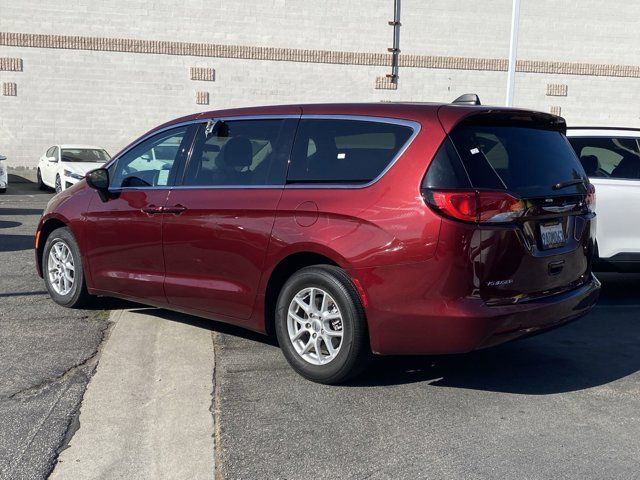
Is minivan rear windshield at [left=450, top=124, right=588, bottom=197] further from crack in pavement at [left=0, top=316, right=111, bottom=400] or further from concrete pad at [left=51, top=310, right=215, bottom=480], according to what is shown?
crack in pavement at [left=0, top=316, right=111, bottom=400]

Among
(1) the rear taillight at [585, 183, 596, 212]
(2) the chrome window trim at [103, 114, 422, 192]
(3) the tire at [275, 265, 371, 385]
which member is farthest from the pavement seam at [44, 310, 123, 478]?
(1) the rear taillight at [585, 183, 596, 212]

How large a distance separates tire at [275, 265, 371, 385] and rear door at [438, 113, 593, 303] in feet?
2.75

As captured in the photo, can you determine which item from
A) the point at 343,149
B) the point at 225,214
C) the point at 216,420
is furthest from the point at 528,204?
the point at 216,420

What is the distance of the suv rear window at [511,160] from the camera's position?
4.59 m

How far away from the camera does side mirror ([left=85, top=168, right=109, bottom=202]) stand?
6.51m

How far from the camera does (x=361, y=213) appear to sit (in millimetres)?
4727

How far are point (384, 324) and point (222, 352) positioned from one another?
5.34 ft

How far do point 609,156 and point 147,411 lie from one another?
5538mm

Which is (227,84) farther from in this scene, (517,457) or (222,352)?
(517,457)

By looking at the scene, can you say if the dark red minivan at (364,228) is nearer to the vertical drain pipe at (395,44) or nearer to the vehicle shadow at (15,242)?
the vehicle shadow at (15,242)

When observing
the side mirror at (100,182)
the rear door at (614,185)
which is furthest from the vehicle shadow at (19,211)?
the rear door at (614,185)

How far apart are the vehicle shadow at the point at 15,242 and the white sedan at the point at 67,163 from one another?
8157 mm

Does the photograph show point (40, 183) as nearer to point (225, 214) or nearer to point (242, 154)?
point (242, 154)

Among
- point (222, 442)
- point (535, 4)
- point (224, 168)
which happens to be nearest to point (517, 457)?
point (222, 442)
